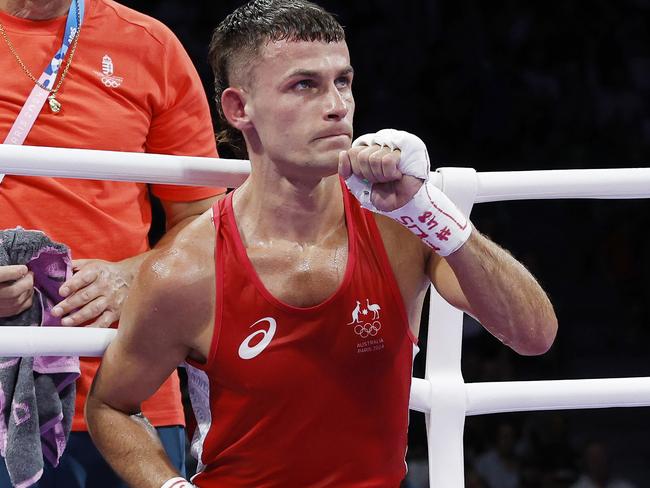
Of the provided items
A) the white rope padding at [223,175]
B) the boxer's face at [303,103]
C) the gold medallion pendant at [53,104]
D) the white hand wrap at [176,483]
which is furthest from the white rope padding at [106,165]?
the white hand wrap at [176,483]

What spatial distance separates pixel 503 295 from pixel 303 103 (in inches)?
17.2

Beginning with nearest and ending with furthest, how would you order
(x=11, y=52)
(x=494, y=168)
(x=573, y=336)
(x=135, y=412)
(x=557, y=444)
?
(x=135, y=412)
(x=11, y=52)
(x=557, y=444)
(x=573, y=336)
(x=494, y=168)

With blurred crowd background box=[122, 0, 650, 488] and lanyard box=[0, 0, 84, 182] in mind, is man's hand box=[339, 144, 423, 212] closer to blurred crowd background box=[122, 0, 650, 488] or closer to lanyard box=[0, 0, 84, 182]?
lanyard box=[0, 0, 84, 182]

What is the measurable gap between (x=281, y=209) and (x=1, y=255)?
0.45 m

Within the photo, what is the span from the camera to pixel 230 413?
5.35 ft

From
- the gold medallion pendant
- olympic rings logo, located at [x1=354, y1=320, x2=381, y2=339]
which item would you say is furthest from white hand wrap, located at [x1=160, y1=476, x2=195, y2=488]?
the gold medallion pendant

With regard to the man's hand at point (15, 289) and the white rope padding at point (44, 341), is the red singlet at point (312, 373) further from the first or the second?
the man's hand at point (15, 289)

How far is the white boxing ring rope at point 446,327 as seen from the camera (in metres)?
1.53

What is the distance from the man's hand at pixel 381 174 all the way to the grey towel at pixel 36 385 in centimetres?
55

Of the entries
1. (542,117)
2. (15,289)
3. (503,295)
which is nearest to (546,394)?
(503,295)

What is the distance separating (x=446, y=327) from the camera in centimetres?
172

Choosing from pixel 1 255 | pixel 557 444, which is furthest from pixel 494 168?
pixel 1 255

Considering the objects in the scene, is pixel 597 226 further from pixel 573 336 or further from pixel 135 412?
pixel 135 412

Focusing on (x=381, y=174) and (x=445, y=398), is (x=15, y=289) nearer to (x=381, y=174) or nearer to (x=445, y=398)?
(x=381, y=174)
